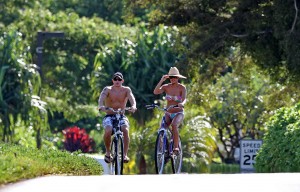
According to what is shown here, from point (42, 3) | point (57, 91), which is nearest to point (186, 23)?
point (57, 91)

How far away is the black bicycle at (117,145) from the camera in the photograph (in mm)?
18875

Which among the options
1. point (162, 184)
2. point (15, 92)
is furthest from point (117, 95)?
point (15, 92)

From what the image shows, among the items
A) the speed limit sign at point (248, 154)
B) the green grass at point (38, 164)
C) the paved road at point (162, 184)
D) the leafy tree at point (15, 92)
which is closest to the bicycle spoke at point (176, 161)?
the green grass at point (38, 164)

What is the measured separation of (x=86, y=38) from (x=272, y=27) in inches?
917

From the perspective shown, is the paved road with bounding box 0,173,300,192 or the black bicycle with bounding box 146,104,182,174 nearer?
the paved road with bounding box 0,173,300,192

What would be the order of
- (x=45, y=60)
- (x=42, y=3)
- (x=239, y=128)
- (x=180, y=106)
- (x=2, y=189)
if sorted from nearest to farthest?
1. (x=2, y=189)
2. (x=180, y=106)
3. (x=239, y=128)
4. (x=45, y=60)
5. (x=42, y=3)

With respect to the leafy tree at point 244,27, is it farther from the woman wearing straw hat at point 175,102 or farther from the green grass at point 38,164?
the green grass at point 38,164

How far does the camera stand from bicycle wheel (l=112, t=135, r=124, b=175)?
18.9 meters

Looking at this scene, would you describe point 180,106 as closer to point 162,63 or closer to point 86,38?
point 162,63

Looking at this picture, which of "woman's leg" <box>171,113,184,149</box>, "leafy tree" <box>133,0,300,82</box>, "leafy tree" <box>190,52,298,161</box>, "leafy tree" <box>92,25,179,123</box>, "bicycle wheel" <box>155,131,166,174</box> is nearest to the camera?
"woman's leg" <box>171,113,184,149</box>

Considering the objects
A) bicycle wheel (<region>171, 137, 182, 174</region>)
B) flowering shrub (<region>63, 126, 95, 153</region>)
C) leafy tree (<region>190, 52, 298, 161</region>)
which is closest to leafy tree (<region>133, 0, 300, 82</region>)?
flowering shrub (<region>63, 126, 95, 153</region>)

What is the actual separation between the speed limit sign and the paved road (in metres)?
12.3

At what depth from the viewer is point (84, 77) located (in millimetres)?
51594

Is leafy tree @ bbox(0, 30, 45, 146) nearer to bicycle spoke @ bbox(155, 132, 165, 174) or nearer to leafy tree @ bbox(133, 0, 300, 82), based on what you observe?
leafy tree @ bbox(133, 0, 300, 82)
